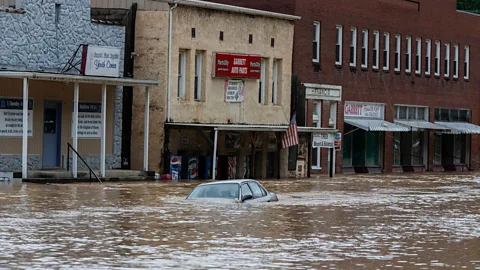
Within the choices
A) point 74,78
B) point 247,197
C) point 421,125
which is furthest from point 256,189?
point 421,125

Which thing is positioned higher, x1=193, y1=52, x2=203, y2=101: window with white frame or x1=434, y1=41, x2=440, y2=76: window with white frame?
x1=434, y1=41, x2=440, y2=76: window with white frame

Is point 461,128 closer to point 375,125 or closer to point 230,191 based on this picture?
point 375,125

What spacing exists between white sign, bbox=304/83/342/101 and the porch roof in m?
15.3

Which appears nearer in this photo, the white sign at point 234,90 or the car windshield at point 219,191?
the car windshield at point 219,191

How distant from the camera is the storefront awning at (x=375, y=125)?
62375mm

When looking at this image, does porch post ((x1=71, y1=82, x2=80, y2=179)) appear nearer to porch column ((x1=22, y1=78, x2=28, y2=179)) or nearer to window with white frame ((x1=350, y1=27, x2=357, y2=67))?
porch column ((x1=22, y1=78, x2=28, y2=179))

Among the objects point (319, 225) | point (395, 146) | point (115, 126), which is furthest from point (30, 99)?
point (395, 146)

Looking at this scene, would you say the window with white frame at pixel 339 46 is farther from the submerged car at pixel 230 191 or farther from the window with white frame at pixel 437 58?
the submerged car at pixel 230 191

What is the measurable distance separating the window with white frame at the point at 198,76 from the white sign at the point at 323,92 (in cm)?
960

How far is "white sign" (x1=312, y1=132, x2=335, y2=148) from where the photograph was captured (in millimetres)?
54906

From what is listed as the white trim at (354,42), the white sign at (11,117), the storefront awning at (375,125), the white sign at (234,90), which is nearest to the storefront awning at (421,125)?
the storefront awning at (375,125)

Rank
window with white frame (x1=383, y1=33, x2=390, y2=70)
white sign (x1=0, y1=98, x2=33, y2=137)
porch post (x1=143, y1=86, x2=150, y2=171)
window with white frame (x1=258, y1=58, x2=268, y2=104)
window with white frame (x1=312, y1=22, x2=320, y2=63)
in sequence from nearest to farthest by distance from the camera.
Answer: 1. white sign (x1=0, y1=98, x2=33, y2=137)
2. porch post (x1=143, y1=86, x2=150, y2=171)
3. window with white frame (x1=258, y1=58, x2=268, y2=104)
4. window with white frame (x1=312, y1=22, x2=320, y2=63)
5. window with white frame (x1=383, y1=33, x2=390, y2=70)

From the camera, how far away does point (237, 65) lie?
51625mm

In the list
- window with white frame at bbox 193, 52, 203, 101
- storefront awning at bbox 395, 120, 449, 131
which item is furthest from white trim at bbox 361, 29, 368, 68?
A: window with white frame at bbox 193, 52, 203, 101
